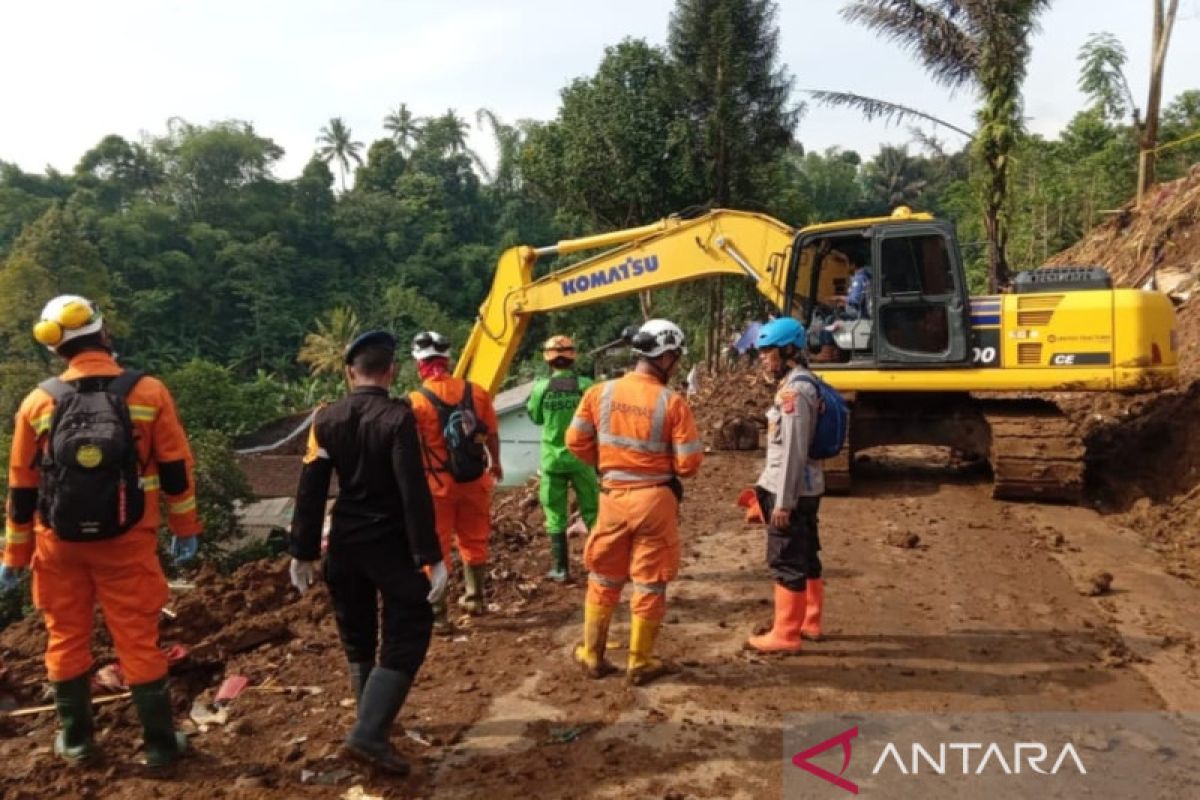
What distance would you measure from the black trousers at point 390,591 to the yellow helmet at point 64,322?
55.1 inches

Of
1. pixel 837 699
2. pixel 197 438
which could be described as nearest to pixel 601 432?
pixel 837 699

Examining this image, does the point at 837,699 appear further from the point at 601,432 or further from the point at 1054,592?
the point at 1054,592

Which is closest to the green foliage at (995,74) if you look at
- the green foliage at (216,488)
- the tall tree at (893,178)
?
the green foliage at (216,488)

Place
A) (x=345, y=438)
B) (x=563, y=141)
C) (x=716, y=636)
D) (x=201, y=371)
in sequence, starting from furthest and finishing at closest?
(x=201, y=371) → (x=563, y=141) → (x=716, y=636) → (x=345, y=438)

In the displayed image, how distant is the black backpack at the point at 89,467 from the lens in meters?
3.42

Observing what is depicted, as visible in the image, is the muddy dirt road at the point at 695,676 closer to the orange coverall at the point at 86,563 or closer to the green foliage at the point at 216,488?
the orange coverall at the point at 86,563

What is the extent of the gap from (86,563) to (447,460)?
1.94 m

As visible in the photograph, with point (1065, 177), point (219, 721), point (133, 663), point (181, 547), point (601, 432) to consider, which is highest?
point (1065, 177)

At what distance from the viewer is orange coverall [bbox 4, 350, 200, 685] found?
3.54 m

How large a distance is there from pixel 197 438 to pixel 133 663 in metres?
18.1

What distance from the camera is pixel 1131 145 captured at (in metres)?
21.3

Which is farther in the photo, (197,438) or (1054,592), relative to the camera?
(197,438)

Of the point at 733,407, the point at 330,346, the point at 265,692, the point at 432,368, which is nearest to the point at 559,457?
the point at 432,368

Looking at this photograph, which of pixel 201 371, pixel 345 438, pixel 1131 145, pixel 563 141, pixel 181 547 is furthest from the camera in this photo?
pixel 201 371
